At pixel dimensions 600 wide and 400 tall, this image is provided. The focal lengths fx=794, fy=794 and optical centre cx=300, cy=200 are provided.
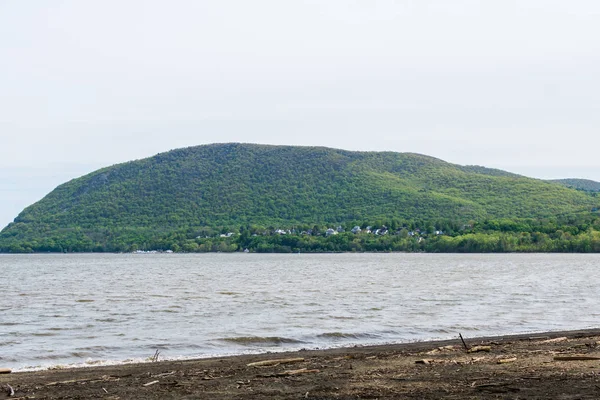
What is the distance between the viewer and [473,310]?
3189 centimetres

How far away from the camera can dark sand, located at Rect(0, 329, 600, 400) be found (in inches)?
446

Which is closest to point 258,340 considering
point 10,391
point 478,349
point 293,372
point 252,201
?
point 478,349

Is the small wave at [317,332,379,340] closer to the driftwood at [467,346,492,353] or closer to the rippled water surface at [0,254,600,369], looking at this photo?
the rippled water surface at [0,254,600,369]

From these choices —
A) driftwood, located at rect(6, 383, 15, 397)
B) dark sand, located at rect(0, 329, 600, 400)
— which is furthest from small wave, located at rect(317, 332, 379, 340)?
driftwood, located at rect(6, 383, 15, 397)

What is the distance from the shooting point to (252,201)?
187250 mm

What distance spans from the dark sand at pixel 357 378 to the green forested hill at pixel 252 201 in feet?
503

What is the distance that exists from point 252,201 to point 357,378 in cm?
17470

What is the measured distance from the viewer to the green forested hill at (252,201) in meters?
178

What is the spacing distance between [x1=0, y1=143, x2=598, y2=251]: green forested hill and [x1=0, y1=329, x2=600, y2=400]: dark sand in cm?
15323

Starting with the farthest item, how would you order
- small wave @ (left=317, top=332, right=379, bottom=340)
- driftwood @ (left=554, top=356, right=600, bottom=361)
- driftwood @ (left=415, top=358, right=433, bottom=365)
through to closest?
small wave @ (left=317, top=332, right=379, bottom=340), driftwood @ (left=415, top=358, right=433, bottom=365), driftwood @ (left=554, top=356, right=600, bottom=361)

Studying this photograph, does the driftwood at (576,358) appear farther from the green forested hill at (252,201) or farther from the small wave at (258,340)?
the green forested hill at (252,201)

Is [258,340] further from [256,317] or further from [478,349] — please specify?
[478,349]

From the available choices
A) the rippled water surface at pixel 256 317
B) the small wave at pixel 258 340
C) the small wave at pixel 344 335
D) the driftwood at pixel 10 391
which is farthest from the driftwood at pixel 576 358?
the small wave at pixel 258 340

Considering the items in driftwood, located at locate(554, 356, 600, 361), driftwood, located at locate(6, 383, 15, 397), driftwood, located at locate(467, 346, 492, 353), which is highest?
driftwood, located at locate(554, 356, 600, 361)
